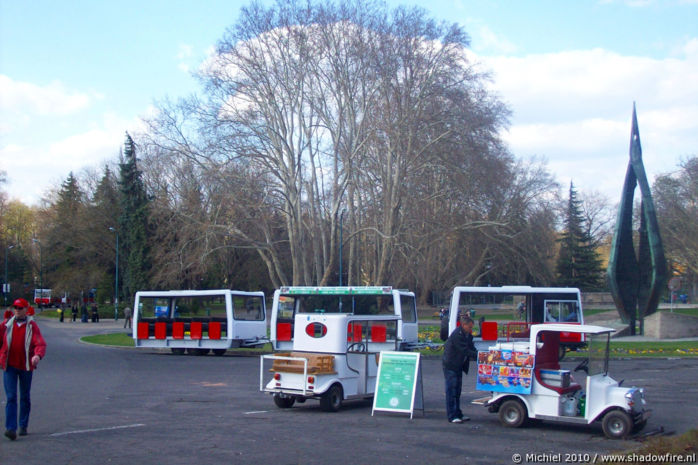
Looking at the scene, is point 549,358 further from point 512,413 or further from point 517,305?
point 517,305

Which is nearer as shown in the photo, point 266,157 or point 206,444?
point 206,444

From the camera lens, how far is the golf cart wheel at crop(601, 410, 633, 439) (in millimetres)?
10109

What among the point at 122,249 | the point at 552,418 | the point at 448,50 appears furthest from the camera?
the point at 122,249

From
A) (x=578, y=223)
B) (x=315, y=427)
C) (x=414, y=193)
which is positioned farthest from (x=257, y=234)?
(x=578, y=223)

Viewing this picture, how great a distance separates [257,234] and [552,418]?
129ft

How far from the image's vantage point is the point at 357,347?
13734 mm

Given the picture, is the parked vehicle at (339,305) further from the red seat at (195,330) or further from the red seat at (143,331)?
the red seat at (143,331)

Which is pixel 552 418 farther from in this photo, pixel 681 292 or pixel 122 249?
pixel 681 292

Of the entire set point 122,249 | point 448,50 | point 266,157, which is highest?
point 448,50

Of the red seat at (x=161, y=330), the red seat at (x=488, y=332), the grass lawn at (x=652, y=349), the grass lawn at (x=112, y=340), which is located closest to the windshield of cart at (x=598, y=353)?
the grass lawn at (x=652, y=349)

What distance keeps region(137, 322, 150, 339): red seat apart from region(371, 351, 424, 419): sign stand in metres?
19.8

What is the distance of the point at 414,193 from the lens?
45031 mm

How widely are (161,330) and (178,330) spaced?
791mm

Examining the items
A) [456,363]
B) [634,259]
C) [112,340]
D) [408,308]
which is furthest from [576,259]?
[456,363]
